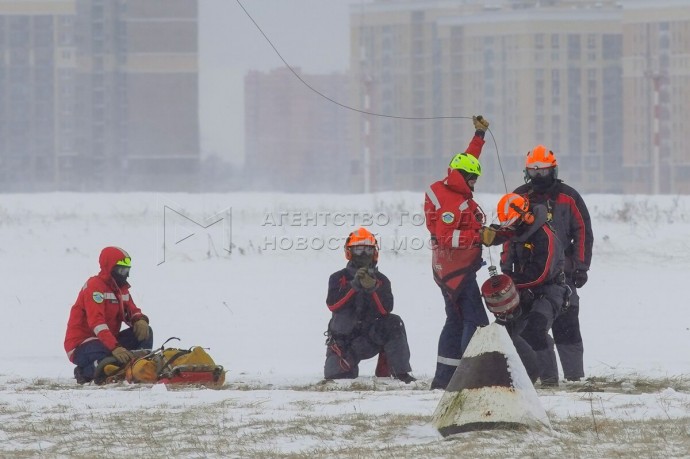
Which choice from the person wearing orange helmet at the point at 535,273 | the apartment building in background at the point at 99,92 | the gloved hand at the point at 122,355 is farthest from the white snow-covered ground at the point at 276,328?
the apartment building in background at the point at 99,92

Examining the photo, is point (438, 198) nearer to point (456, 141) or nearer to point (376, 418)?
point (376, 418)

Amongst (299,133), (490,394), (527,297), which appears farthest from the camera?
(299,133)

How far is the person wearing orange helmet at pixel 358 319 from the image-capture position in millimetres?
9227

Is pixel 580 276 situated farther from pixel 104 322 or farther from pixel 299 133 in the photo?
pixel 299 133

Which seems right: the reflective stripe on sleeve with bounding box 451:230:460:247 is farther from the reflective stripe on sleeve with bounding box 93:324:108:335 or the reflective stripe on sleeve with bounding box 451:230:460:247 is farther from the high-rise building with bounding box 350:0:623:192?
the high-rise building with bounding box 350:0:623:192

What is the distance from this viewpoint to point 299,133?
114875 millimetres

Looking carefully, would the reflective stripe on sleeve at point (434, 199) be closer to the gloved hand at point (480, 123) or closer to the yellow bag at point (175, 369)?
the gloved hand at point (480, 123)

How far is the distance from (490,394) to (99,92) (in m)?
80.9

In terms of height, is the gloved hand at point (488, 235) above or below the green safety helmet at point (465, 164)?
below

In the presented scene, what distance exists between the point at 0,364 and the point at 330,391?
4275mm

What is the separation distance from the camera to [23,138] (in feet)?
278

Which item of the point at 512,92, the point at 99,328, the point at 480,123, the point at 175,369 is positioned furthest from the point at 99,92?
the point at 480,123

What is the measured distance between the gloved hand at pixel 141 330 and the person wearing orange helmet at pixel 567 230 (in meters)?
2.96

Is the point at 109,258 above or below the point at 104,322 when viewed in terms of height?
above
